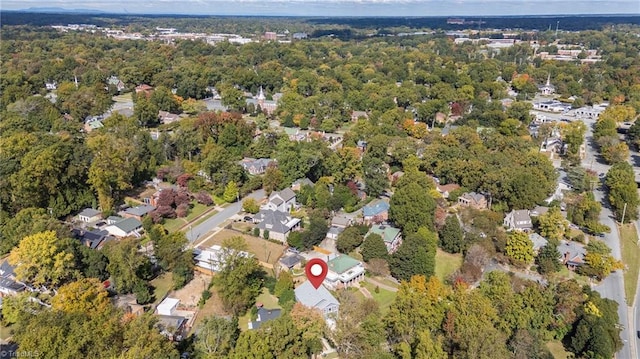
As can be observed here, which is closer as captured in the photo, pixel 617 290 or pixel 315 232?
pixel 617 290

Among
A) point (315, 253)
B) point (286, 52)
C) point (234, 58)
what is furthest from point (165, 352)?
point (286, 52)

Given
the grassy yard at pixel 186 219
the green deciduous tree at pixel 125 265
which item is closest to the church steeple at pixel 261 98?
the grassy yard at pixel 186 219

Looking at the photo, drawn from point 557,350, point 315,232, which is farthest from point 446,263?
point 315,232

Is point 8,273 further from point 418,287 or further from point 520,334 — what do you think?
point 520,334

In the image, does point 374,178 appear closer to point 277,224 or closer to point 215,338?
point 277,224

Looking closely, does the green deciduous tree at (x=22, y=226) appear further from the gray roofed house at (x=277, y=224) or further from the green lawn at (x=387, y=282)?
the green lawn at (x=387, y=282)
